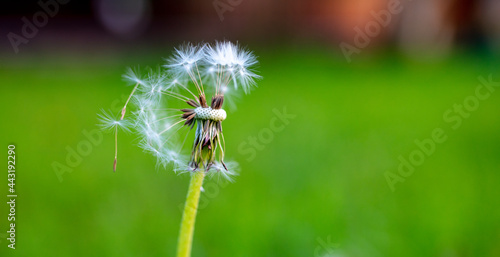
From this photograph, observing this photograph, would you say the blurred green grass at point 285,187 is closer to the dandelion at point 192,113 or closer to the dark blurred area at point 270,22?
the dandelion at point 192,113

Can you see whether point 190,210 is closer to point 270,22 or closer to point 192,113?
point 192,113

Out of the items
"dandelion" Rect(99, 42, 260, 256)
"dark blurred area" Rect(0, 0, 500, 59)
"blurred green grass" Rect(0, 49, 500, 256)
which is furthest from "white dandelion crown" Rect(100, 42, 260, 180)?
"dark blurred area" Rect(0, 0, 500, 59)

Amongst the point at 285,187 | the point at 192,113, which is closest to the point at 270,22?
the point at 285,187

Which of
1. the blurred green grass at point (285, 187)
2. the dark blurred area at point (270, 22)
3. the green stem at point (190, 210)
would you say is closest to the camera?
the green stem at point (190, 210)

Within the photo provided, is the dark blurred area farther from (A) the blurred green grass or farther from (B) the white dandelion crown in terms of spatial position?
(B) the white dandelion crown

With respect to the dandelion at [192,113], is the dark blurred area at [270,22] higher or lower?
higher

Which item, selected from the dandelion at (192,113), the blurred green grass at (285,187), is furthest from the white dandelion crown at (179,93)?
the blurred green grass at (285,187)

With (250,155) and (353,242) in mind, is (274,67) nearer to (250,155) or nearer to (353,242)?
(250,155)
